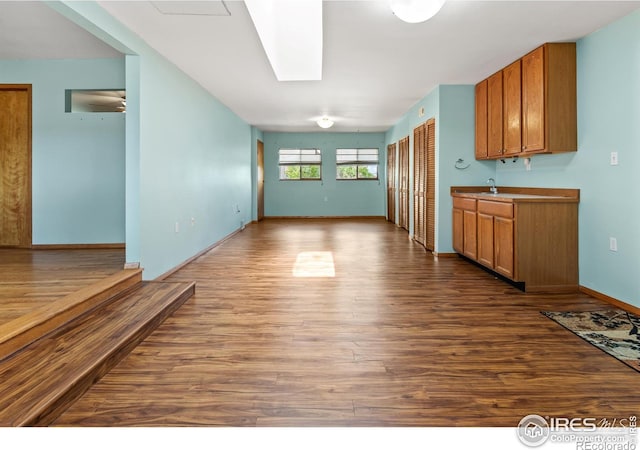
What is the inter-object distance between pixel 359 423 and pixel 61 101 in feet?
17.8

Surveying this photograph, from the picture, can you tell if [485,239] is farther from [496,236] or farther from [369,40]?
[369,40]

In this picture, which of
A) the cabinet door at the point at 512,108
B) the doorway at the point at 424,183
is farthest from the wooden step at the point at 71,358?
the doorway at the point at 424,183

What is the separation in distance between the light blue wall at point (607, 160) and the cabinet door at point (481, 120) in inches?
56.7

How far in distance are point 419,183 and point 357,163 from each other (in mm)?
5448

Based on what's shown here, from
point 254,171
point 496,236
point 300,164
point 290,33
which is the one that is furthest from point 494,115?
point 300,164

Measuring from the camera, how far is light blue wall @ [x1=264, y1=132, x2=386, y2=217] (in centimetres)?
1266

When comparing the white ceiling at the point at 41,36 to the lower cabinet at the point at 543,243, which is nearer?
the white ceiling at the point at 41,36

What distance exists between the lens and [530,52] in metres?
4.54

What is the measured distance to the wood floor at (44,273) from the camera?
3.01m

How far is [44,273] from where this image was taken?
3961 mm

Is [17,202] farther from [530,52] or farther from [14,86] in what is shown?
[530,52]

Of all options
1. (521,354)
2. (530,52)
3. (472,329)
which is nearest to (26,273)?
(472,329)

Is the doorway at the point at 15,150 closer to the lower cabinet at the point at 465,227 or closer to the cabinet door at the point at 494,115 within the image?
the lower cabinet at the point at 465,227

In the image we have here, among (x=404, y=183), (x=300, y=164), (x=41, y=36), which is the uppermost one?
(x=41, y=36)
